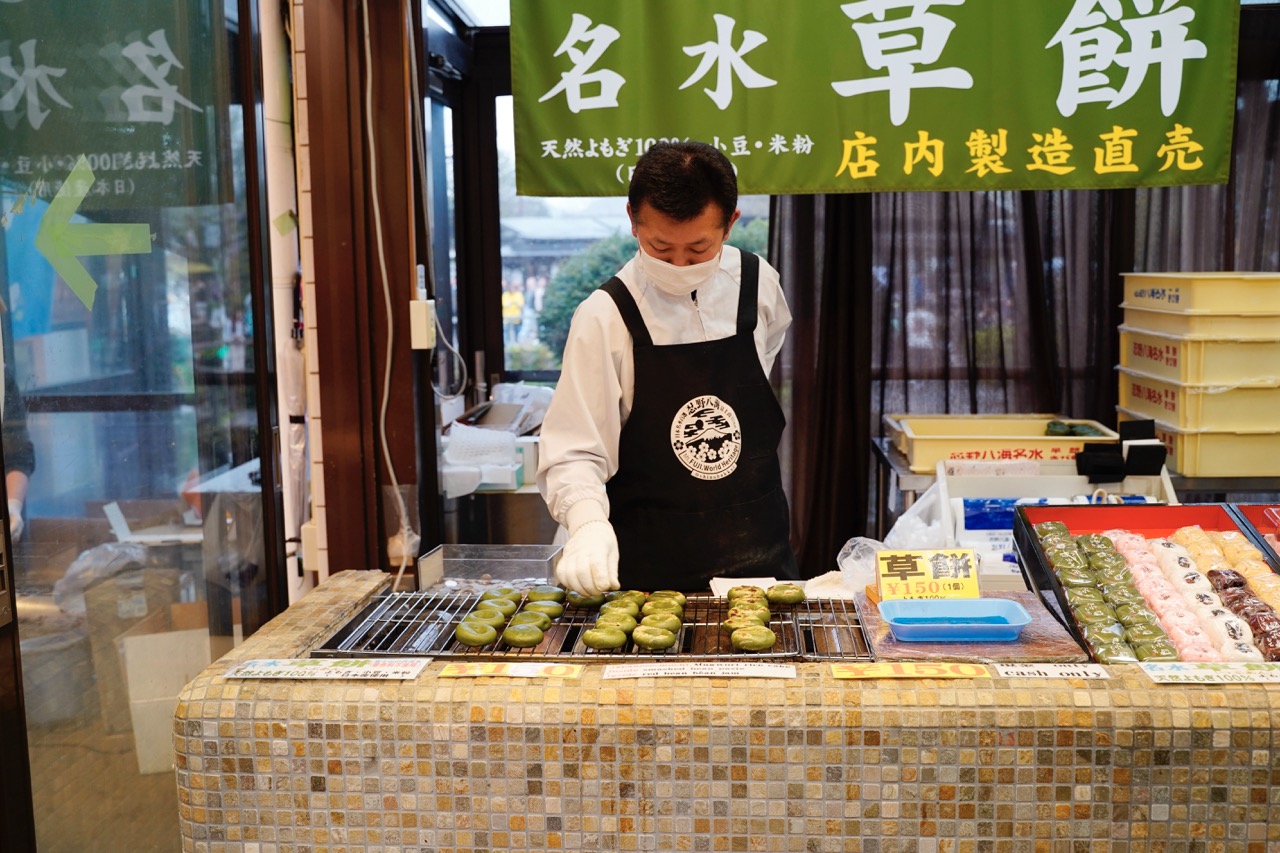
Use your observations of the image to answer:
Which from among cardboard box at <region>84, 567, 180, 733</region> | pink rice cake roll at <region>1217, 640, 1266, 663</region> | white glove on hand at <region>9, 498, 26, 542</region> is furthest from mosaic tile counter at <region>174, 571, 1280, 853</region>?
cardboard box at <region>84, 567, 180, 733</region>

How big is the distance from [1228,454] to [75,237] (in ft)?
11.9

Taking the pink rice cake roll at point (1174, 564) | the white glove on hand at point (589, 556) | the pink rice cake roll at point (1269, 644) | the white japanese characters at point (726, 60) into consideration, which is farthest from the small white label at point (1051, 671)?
the white japanese characters at point (726, 60)

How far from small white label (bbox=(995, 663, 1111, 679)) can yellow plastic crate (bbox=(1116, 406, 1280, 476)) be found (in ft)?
8.76

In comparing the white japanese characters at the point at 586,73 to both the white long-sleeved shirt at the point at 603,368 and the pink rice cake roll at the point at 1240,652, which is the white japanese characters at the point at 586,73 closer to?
the white long-sleeved shirt at the point at 603,368

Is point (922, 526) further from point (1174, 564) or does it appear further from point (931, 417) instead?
point (1174, 564)

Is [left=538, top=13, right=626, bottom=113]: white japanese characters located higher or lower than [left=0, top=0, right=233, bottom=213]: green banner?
higher

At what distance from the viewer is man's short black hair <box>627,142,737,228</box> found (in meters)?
2.38

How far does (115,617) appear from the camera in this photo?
2.64 metres

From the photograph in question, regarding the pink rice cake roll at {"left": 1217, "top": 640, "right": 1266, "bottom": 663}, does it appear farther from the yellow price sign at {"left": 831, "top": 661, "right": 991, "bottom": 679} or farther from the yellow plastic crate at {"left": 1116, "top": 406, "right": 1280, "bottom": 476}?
the yellow plastic crate at {"left": 1116, "top": 406, "right": 1280, "bottom": 476}

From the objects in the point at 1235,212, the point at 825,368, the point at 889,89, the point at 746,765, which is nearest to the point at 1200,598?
the point at 746,765

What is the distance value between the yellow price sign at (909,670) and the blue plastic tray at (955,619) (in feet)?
0.34

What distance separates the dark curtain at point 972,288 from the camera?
5.12 m

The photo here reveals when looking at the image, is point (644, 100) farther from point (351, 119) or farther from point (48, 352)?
point (48, 352)

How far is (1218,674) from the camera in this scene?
65.1 inches
